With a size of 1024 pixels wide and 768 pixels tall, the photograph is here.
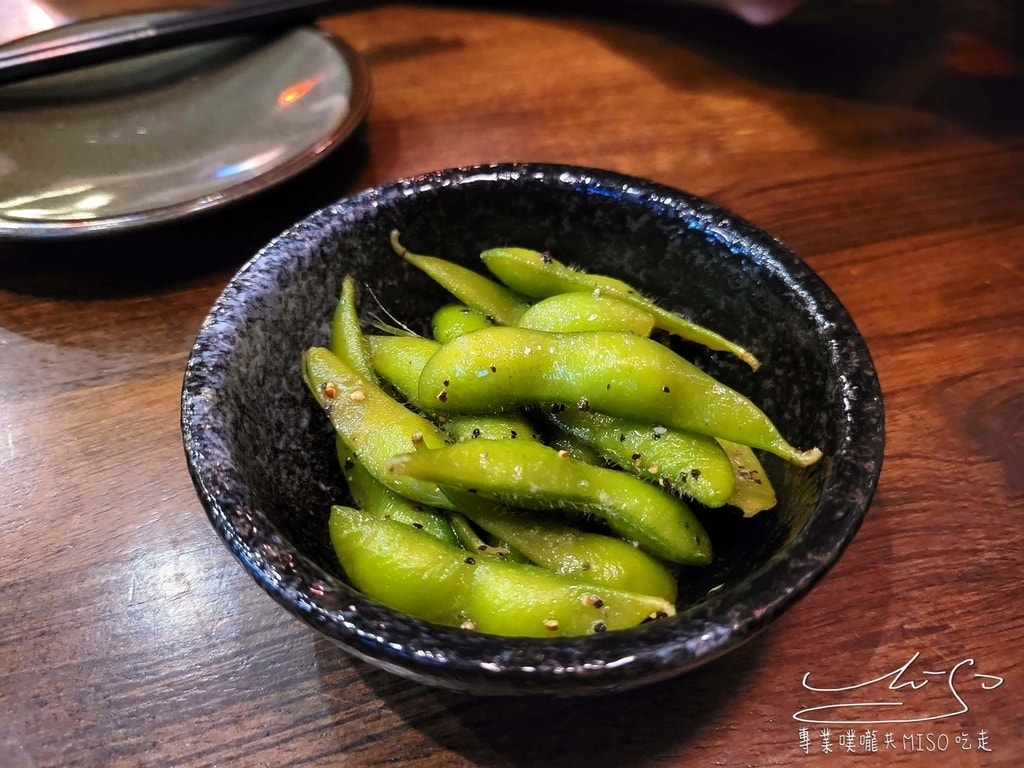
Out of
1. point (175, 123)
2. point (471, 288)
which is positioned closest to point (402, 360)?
point (471, 288)

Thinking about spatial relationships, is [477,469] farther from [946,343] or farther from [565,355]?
[946,343]

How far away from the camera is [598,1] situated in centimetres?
237

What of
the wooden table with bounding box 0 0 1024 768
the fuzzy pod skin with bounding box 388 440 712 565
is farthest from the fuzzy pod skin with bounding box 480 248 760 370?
the wooden table with bounding box 0 0 1024 768

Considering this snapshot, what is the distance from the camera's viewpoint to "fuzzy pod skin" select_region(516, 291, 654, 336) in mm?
1017

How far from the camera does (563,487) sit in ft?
2.77

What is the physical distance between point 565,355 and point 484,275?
0.35 m

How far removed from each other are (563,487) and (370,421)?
0.87ft

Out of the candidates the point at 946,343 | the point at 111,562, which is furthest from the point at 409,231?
the point at 946,343

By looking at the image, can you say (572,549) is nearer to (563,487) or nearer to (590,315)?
(563,487)

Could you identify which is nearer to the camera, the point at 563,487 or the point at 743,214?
the point at 563,487

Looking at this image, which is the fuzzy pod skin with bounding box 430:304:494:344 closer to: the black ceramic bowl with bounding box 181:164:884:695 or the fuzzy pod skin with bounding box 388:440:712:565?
the black ceramic bowl with bounding box 181:164:884:695

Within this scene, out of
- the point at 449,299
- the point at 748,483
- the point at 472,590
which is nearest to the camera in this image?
the point at 472,590

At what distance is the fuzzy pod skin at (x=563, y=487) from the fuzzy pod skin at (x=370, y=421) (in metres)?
0.07
